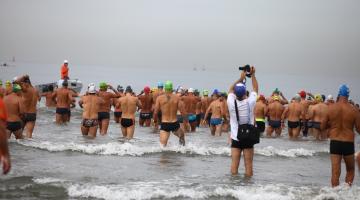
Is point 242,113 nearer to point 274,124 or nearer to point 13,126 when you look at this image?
point 13,126

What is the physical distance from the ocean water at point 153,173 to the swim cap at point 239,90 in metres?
1.56

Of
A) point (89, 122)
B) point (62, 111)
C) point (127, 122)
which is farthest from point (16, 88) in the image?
point (62, 111)

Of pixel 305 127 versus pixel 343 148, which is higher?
pixel 343 148

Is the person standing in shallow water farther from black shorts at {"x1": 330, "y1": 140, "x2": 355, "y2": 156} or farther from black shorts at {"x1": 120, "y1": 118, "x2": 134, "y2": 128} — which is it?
black shorts at {"x1": 120, "y1": 118, "x2": 134, "y2": 128}

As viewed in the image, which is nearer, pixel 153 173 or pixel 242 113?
pixel 242 113

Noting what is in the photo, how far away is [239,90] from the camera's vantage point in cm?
839

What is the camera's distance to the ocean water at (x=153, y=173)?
7852 millimetres

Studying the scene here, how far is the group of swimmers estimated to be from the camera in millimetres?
11047

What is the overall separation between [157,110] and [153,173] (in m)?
2.63

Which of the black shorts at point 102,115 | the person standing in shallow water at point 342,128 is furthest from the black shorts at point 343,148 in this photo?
the black shorts at point 102,115

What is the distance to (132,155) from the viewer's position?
1178cm

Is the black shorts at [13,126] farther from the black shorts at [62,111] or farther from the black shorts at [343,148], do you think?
the black shorts at [343,148]

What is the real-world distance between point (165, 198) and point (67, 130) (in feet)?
32.5

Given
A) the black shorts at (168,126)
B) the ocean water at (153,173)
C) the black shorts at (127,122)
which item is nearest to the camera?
the ocean water at (153,173)
